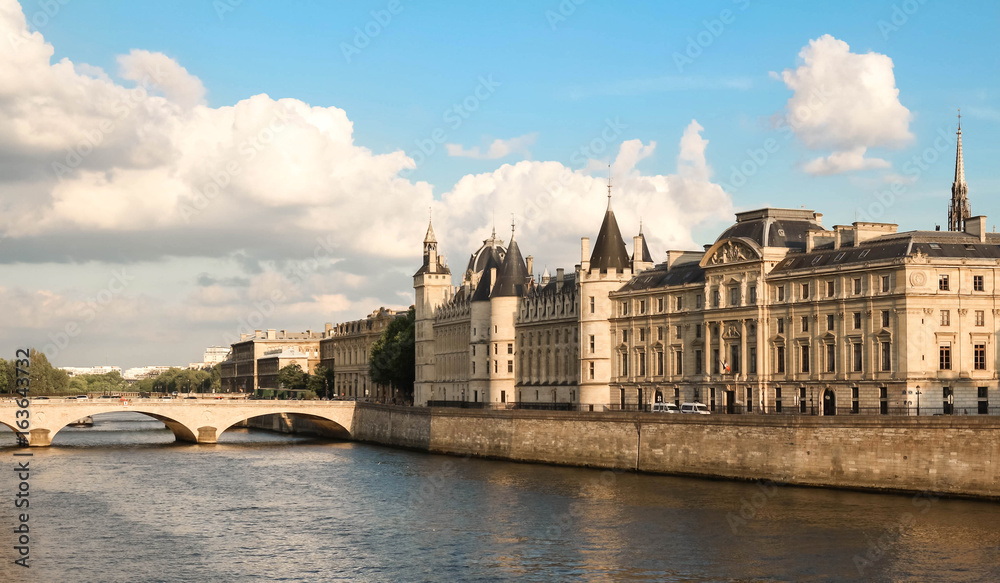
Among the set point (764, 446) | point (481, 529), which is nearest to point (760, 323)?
point (764, 446)

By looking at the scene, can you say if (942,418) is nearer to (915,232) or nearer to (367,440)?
(915,232)

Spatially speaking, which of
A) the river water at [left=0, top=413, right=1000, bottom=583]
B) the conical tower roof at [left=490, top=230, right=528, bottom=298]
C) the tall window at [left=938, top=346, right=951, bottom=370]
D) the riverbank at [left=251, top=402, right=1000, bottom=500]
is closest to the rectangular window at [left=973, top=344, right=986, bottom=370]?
the tall window at [left=938, top=346, right=951, bottom=370]

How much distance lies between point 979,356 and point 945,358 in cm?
202

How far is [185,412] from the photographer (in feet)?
366

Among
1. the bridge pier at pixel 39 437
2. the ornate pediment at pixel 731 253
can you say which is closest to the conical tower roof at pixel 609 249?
the ornate pediment at pixel 731 253

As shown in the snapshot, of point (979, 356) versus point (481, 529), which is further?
point (979, 356)

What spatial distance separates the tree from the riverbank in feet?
144

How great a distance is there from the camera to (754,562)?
147 ft

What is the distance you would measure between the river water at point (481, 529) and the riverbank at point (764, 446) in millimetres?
1126

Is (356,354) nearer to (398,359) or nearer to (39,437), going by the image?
(398,359)

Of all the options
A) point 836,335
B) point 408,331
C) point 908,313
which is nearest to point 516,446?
point 836,335

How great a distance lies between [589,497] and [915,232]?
2549 centimetres

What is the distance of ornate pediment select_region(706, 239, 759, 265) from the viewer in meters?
82.7

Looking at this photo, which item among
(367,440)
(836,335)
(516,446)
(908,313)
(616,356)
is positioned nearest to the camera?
(908,313)
